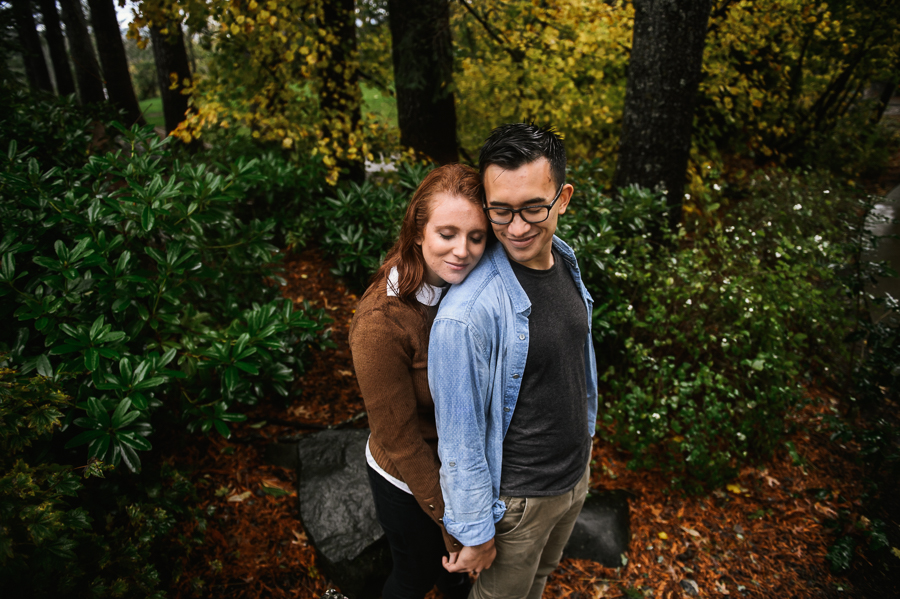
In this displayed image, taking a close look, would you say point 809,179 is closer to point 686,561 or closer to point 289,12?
point 686,561

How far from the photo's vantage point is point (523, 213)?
4.59 feet

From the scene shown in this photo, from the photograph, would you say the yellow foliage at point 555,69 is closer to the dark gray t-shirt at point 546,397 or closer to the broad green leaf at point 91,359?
the dark gray t-shirt at point 546,397

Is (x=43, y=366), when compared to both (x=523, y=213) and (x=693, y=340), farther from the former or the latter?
(x=693, y=340)

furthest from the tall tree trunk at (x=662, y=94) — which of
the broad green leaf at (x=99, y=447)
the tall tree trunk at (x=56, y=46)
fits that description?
the tall tree trunk at (x=56, y=46)

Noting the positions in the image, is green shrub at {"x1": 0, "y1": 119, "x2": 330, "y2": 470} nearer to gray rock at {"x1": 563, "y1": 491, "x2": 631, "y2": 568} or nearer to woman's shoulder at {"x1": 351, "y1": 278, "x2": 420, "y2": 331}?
woman's shoulder at {"x1": 351, "y1": 278, "x2": 420, "y2": 331}

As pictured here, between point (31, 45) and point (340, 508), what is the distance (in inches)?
467

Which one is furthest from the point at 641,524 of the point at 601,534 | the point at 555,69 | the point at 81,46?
the point at 81,46

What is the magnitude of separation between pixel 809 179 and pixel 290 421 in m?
6.04

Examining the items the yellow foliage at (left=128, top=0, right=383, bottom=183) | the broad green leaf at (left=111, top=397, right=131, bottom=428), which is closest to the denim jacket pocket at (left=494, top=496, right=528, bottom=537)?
the broad green leaf at (left=111, top=397, right=131, bottom=428)

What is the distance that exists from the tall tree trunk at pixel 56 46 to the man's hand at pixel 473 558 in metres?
10.5

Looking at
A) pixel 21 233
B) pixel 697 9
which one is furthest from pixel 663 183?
pixel 21 233

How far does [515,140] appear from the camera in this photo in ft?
4.45

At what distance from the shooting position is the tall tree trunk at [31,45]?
Answer: 7.62 metres

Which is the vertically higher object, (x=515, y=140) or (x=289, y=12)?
(x=289, y=12)
